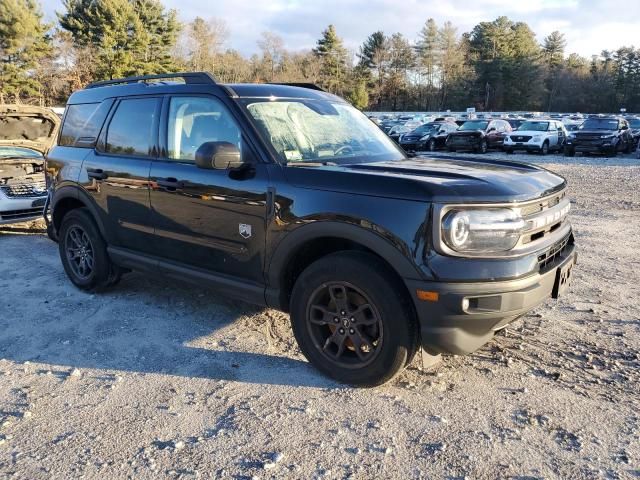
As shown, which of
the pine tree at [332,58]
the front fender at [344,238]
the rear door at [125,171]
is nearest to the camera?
the front fender at [344,238]

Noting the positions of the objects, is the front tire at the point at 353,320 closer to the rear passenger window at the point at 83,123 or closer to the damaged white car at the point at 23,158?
the rear passenger window at the point at 83,123

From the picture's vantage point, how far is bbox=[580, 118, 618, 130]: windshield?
2245cm

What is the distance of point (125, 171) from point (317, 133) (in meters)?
1.72

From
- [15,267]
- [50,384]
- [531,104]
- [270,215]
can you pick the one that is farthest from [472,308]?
[531,104]

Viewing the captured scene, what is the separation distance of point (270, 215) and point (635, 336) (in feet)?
9.56

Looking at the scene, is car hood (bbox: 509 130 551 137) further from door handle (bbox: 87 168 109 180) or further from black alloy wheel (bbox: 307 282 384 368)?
black alloy wheel (bbox: 307 282 384 368)

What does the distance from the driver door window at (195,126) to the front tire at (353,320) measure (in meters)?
1.16

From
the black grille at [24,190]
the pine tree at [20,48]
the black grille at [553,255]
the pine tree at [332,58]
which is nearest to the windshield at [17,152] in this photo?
→ the black grille at [24,190]

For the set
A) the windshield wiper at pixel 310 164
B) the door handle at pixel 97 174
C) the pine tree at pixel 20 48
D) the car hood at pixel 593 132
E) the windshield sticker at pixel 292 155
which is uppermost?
the pine tree at pixel 20 48

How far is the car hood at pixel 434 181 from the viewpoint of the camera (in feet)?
9.37

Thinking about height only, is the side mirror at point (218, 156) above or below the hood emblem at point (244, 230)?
above

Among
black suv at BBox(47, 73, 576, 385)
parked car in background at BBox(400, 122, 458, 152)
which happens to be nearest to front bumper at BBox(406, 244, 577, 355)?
black suv at BBox(47, 73, 576, 385)

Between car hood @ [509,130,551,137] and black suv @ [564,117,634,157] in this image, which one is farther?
car hood @ [509,130,551,137]

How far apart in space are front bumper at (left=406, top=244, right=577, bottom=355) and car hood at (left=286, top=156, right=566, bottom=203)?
Result: 0.46 metres
